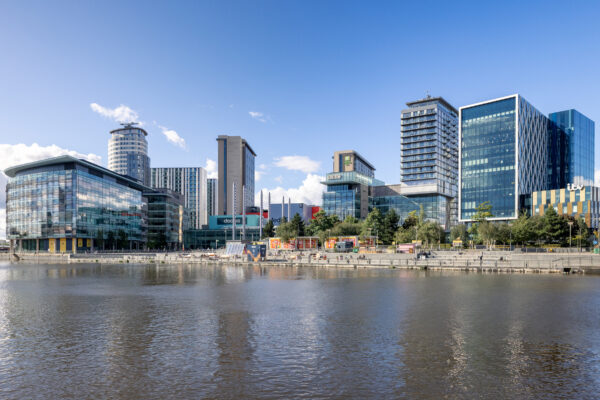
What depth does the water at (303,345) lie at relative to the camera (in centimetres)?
2328

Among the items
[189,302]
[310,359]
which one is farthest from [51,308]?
[310,359]

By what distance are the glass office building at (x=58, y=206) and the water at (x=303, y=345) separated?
426ft

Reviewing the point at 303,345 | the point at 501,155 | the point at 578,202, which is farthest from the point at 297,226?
the point at 303,345

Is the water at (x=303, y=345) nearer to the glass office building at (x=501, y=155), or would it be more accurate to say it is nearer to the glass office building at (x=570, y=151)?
the glass office building at (x=501, y=155)

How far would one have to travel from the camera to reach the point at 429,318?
134 ft

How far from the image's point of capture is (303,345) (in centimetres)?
3131

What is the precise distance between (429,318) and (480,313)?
6.00 m

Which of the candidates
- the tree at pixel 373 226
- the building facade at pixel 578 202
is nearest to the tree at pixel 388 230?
the tree at pixel 373 226

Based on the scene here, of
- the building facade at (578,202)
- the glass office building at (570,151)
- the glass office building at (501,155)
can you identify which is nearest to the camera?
the building facade at (578,202)

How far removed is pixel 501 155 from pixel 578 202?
33825 millimetres

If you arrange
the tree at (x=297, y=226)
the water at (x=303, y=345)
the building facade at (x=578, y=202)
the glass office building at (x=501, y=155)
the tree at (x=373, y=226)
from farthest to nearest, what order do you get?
1. the glass office building at (x=501, y=155)
2. the tree at (x=297, y=226)
3. the tree at (x=373, y=226)
4. the building facade at (x=578, y=202)
5. the water at (x=303, y=345)

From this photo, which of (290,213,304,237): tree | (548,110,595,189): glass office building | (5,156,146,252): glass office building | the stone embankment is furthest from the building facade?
(5,156,146,252): glass office building

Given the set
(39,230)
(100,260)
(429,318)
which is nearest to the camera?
(429,318)

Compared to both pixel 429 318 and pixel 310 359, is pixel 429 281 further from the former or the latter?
pixel 310 359
